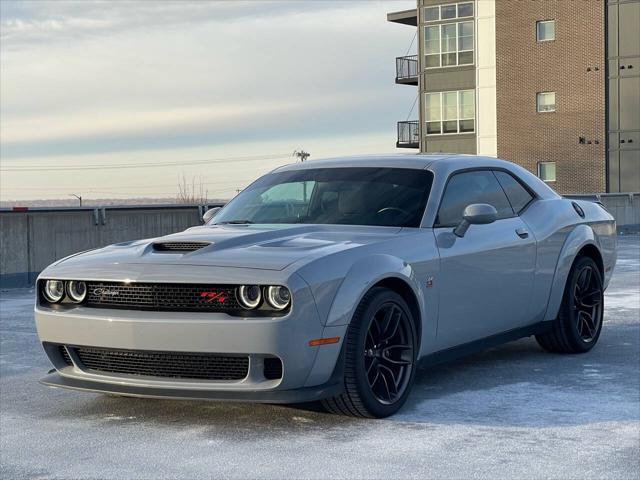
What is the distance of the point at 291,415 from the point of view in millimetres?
6145

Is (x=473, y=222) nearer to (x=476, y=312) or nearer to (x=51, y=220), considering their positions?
(x=476, y=312)

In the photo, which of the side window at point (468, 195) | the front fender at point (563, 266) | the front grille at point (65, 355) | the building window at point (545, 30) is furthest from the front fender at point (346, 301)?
the building window at point (545, 30)

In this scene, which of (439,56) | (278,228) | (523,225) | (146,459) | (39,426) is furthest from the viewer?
(439,56)

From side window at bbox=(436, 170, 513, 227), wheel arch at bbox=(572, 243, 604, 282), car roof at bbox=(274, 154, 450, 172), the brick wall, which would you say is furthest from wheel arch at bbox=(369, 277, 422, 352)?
the brick wall

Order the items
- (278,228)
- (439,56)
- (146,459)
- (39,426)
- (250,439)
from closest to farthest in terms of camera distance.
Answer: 1. (146,459)
2. (250,439)
3. (39,426)
4. (278,228)
5. (439,56)

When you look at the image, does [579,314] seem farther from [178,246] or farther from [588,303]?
[178,246]

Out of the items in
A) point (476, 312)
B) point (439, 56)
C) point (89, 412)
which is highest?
point (439, 56)

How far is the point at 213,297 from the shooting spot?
18.5 ft

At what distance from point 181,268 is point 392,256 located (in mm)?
1217

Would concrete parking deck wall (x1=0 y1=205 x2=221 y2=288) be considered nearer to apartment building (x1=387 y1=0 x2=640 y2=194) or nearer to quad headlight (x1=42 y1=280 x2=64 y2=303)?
quad headlight (x1=42 y1=280 x2=64 y2=303)

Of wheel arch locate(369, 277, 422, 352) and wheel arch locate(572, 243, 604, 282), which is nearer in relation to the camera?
wheel arch locate(369, 277, 422, 352)

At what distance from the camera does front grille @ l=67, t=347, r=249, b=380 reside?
569 centimetres

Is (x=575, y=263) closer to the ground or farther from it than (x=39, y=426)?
farther from it

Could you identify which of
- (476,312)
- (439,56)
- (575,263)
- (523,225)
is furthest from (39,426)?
(439,56)
